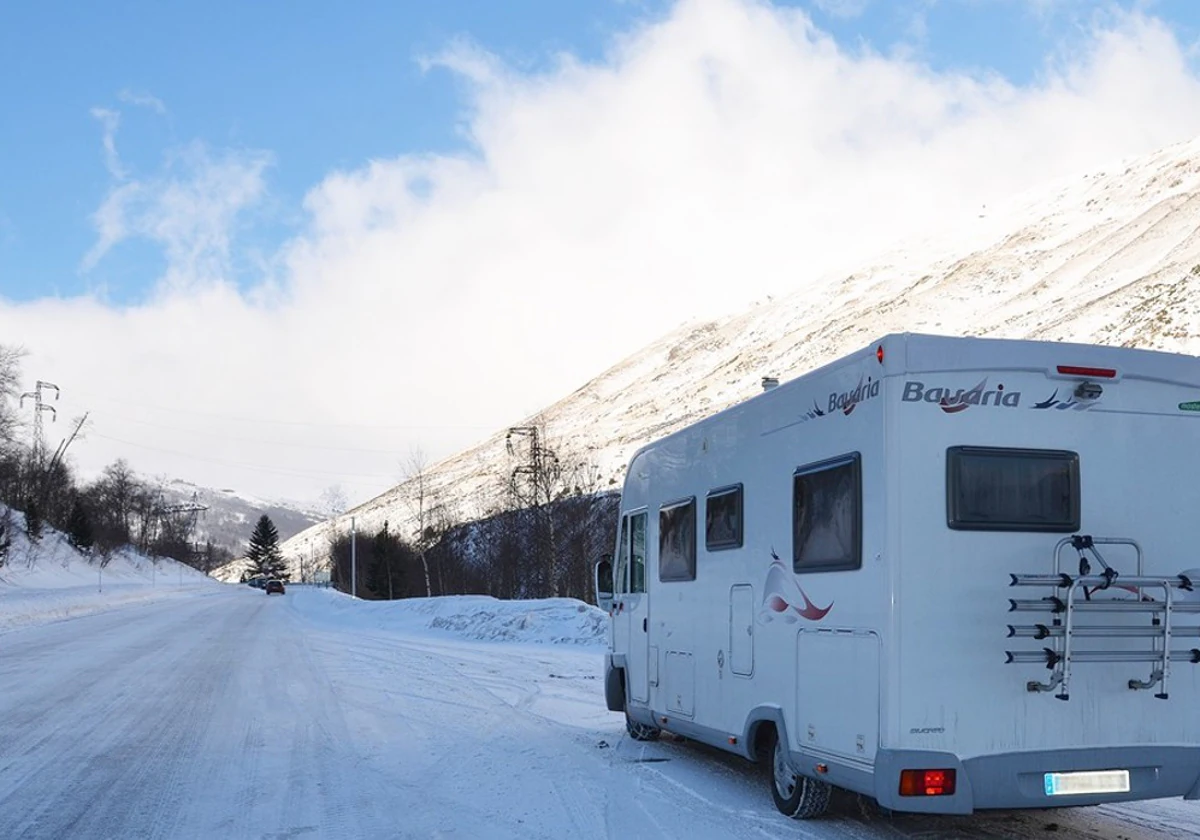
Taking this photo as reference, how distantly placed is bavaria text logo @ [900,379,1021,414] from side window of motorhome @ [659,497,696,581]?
3503mm

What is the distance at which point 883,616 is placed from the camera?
21.5 feet

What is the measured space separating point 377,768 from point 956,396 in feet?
→ 19.4

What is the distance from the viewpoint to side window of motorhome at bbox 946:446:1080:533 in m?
6.64

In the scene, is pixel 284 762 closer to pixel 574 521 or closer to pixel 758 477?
pixel 758 477

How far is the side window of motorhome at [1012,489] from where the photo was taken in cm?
664

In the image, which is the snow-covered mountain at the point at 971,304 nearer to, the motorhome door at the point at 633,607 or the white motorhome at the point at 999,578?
the motorhome door at the point at 633,607

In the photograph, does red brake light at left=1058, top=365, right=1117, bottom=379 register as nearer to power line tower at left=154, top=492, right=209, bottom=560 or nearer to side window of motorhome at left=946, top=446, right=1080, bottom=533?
side window of motorhome at left=946, top=446, right=1080, bottom=533

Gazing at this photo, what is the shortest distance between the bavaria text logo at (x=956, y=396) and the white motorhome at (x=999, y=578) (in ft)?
0.04

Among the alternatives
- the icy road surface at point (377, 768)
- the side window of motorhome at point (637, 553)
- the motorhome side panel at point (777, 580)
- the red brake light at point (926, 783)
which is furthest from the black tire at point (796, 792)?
the side window of motorhome at point (637, 553)

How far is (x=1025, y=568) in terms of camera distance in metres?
6.64

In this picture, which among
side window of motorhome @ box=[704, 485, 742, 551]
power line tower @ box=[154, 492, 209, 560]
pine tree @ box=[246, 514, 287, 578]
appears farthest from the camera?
pine tree @ box=[246, 514, 287, 578]

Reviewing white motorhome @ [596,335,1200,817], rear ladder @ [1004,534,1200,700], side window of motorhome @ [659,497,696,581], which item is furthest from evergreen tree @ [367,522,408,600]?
rear ladder @ [1004,534,1200,700]

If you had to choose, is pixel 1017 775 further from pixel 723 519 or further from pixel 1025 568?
pixel 723 519

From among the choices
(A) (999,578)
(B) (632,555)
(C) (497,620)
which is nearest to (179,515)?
(C) (497,620)
